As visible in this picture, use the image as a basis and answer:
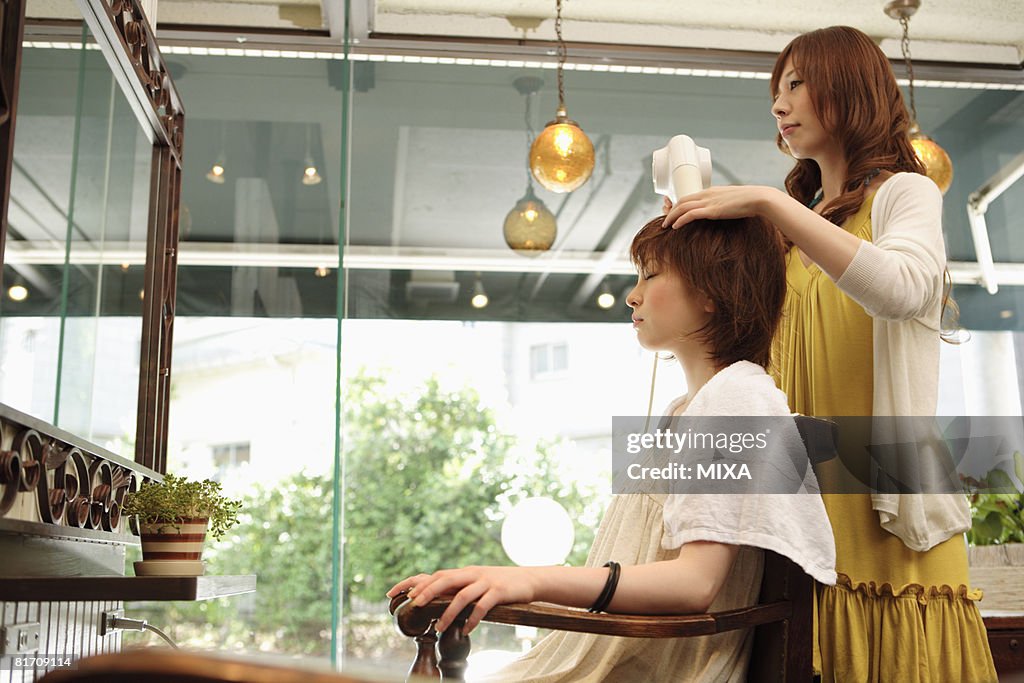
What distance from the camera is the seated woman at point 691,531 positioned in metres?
1.10

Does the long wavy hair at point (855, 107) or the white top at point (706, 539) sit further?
the long wavy hair at point (855, 107)

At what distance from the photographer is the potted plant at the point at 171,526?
1.59 meters

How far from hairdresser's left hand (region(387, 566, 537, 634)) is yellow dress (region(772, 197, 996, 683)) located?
556 mm

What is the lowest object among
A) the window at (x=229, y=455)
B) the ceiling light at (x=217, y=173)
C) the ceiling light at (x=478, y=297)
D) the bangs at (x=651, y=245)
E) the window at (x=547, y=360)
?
the window at (x=229, y=455)

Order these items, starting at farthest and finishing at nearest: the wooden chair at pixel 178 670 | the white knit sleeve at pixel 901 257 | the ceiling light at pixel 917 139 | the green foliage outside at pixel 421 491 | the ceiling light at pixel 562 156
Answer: the green foliage outside at pixel 421 491 < the ceiling light at pixel 917 139 < the ceiling light at pixel 562 156 < the white knit sleeve at pixel 901 257 < the wooden chair at pixel 178 670

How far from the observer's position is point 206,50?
12.7 feet

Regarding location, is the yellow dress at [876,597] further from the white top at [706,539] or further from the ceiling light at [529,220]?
the ceiling light at [529,220]

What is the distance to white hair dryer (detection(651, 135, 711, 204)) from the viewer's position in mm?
1582

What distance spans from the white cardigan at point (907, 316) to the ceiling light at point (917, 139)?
2180 millimetres

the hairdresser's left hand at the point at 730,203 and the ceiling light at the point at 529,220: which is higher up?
the ceiling light at the point at 529,220

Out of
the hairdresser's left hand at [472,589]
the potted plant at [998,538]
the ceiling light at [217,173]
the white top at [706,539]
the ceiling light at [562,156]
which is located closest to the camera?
the hairdresser's left hand at [472,589]

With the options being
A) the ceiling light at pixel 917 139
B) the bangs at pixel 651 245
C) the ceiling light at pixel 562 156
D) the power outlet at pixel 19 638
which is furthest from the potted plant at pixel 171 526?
the ceiling light at pixel 917 139

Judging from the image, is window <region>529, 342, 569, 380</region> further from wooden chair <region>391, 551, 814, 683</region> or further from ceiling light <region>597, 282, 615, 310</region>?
wooden chair <region>391, 551, 814, 683</region>

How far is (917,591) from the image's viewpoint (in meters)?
1.38
